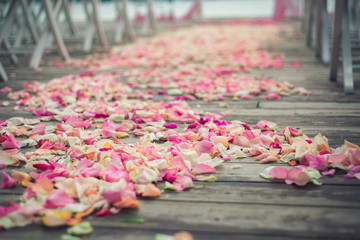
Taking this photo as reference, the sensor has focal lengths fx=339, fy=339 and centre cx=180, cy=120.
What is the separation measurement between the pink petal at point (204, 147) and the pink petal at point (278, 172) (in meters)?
0.32

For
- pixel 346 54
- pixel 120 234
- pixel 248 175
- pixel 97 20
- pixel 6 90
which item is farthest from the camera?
pixel 97 20

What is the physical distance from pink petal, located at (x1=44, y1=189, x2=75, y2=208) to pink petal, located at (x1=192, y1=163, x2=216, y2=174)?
0.49 m

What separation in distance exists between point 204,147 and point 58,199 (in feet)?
2.21

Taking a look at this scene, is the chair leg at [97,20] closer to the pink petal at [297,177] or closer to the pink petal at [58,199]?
the pink petal at [58,199]

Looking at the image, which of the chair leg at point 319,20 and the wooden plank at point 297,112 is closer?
the wooden plank at point 297,112

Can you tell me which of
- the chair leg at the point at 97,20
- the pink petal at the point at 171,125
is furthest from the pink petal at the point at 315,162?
the chair leg at the point at 97,20

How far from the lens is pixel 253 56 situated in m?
4.08

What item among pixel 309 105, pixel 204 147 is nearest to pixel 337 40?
pixel 309 105

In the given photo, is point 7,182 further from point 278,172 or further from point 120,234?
point 278,172

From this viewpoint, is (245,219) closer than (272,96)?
Yes

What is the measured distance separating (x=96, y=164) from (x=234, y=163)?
0.58 metres

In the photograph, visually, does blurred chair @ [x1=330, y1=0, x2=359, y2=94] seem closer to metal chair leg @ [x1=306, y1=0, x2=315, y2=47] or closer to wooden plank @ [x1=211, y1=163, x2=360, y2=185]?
wooden plank @ [x1=211, y1=163, x2=360, y2=185]

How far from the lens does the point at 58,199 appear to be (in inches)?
44.7

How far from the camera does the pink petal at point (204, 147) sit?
60.4 inches
